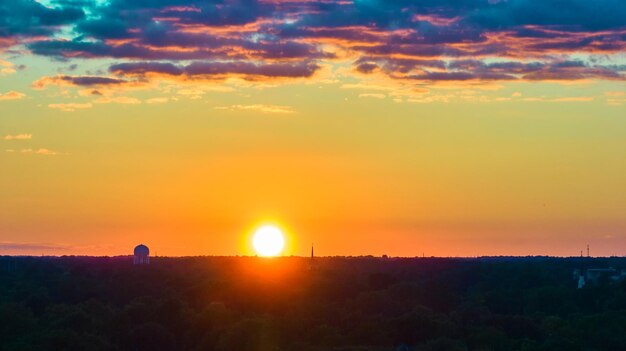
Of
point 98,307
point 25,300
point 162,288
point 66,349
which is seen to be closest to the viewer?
point 66,349

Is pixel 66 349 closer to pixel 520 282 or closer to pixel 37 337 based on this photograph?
pixel 37 337

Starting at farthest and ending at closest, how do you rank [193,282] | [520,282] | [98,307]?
[520,282]
[193,282]
[98,307]

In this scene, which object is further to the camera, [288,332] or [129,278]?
[129,278]

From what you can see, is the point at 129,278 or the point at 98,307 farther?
the point at 129,278

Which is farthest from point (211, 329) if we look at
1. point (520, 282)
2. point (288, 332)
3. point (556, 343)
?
point (520, 282)

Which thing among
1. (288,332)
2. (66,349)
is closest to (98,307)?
(288,332)

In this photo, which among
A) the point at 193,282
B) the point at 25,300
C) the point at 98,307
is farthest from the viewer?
the point at 193,282

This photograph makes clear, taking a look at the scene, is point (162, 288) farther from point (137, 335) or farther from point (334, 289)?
point (137, 335)

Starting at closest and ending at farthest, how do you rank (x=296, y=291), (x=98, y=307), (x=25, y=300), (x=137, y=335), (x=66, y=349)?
(x=66, y=349) < (x=137, y=335) < (x=98, y=307) < (x=25, y=300) < (x=296, y=291)
